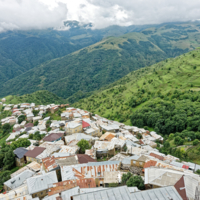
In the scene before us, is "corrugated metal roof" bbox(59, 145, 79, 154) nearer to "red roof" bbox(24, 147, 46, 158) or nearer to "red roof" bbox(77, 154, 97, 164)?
"red roof" bbox(77, 154, 97, 164)

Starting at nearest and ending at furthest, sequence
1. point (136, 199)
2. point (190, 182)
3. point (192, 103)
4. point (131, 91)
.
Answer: point (136, 199) < point (190, 182) < point (192, 103) < point (131, 91)

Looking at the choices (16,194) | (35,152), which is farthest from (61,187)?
(35,152)

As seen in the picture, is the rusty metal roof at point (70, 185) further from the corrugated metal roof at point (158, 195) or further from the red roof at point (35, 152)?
the red roof at point (35, 152)

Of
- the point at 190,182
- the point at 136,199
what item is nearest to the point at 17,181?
the point at 136,199

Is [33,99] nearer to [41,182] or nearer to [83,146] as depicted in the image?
[83,146]

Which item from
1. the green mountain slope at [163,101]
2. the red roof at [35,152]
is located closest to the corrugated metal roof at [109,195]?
the red roof at [35,152]

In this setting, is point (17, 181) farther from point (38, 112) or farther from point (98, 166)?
point (38, 112)

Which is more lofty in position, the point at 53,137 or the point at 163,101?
the point at 53,137
